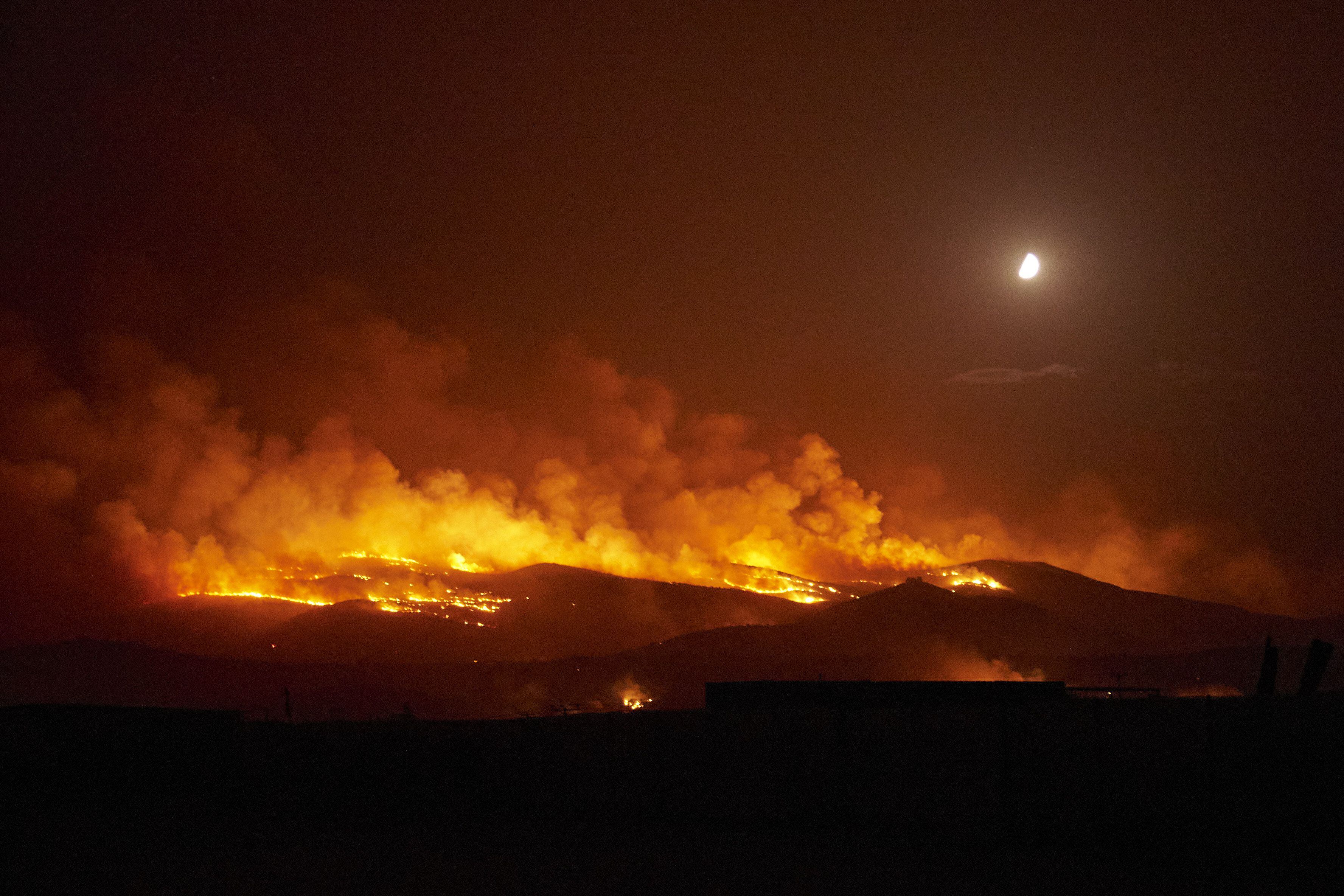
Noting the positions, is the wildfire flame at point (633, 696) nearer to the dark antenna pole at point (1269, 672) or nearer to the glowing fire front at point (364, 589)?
the glowing fire front at point (364, 589)

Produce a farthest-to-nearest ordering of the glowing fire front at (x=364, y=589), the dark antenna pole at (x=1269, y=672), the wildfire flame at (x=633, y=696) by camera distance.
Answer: the glowing fire front at (x=364, y=589) → the wildfire flame at (x=633, y=696) → the dark antenna pole at (x=1269, y=672)

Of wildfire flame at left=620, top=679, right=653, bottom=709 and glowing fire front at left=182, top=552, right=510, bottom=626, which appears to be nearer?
wildfire flame at left=620, top=679, right=653, bottom=709

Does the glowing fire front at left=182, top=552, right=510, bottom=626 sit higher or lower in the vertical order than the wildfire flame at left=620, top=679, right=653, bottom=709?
higher

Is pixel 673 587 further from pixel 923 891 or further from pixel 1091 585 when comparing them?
pixel 923 891

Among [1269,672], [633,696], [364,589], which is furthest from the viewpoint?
[364,589]

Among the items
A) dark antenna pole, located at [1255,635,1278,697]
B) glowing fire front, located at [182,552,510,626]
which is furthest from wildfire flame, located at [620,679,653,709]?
dark antenna pole, located at [1255,635,1278,697]

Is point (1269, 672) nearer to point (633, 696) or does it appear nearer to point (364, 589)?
point (633, 696)

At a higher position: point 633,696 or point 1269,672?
point 1269,672

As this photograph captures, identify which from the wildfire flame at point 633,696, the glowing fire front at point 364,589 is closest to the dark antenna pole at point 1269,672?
the wildfire flame at point 633,696

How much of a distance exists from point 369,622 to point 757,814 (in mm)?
74930

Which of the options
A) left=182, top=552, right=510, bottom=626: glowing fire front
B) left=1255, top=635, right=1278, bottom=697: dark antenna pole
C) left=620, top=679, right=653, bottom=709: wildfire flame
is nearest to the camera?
left=1255, top=635, right=1278, bottom=697: dark antenna pole

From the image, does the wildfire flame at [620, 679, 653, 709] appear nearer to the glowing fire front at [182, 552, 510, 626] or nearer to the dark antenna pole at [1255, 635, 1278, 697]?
the glowing fire front at [182, 552, 510, 626]

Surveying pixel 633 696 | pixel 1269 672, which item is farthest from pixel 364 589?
pixel 1269 672

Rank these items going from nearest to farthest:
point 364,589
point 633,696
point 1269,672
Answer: point 1269,672 → point 633,696 → point 364,589
